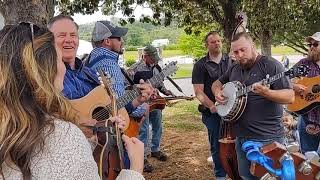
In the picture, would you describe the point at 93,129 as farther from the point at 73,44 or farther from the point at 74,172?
the point at 74,172

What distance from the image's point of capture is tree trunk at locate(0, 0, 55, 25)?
14.2 feet

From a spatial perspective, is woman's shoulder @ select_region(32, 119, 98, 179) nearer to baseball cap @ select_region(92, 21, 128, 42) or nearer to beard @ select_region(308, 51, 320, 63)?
baseball cap @ select_region(92, 21, 128, 42)

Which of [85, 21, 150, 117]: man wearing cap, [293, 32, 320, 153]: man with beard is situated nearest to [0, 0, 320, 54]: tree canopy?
[293, 32, 320, 153]: man with beard

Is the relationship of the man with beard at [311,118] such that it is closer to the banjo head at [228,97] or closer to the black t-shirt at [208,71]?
the black t-shirt at [208,71]

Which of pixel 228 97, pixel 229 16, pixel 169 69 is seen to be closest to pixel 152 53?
pixel 169 69

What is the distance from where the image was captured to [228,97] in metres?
4.52

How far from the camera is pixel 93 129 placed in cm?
314

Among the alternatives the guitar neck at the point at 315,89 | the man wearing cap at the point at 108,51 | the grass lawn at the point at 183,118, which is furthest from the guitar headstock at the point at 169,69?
the grass lawn at the point at 183,118

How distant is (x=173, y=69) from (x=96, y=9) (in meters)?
8.16

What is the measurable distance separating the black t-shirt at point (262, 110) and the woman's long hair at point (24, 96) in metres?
2.75

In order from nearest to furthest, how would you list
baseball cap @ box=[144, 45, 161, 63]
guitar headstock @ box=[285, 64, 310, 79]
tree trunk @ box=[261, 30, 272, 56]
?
guitar headstock @ box=[285, 64, 310, 79], baseball cap @ box=[144, 45, 161, 63], tree trunk @ box=[261, 30, 272, 56]

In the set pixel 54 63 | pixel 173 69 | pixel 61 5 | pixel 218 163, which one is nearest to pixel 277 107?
pixel 173 69

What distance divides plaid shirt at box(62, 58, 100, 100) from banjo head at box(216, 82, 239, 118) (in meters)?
1.43

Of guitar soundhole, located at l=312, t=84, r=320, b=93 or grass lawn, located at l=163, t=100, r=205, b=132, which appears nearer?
guitar soundhole, located at l=312, t=84, r=320, b=93
